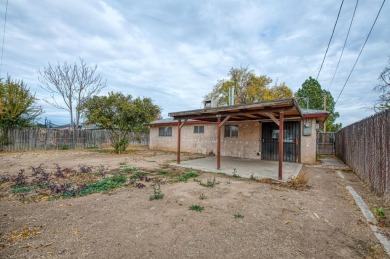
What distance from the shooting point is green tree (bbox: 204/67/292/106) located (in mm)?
23375

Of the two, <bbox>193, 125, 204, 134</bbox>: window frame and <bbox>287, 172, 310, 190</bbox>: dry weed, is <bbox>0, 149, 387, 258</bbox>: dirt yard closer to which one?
<bbox>287, 172, 310, 190</bbox>: dry weed

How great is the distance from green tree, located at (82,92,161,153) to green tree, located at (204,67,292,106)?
535 inches

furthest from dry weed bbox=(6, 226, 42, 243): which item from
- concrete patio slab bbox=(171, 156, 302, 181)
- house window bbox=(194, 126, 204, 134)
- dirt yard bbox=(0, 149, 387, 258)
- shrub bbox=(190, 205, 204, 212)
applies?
house window bbox=(194, 126, 204, 134)

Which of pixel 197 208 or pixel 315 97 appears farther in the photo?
pixel 315 97

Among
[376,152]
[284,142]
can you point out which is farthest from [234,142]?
[376,152]

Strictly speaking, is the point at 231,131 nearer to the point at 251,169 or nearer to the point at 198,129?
the point at 198,129

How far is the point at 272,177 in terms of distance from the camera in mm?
6105

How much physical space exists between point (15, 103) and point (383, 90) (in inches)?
863

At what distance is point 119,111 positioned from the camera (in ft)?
41.0

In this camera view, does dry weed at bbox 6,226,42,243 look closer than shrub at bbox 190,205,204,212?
Yes

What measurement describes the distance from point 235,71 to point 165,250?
2478 cm

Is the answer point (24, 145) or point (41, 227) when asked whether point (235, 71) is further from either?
point (41, 227)

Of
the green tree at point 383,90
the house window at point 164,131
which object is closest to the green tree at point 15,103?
the house window at point 164,131

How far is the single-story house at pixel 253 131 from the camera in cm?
733
